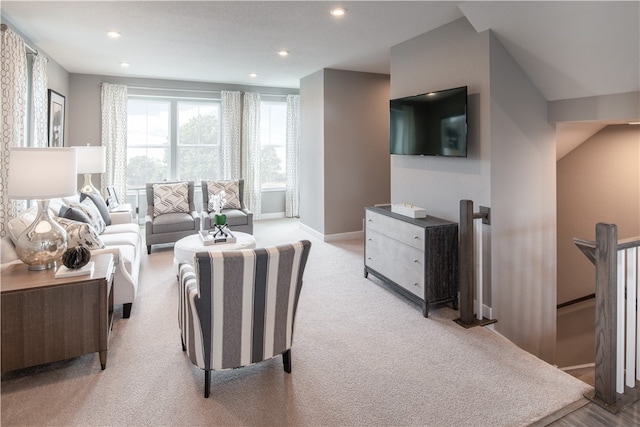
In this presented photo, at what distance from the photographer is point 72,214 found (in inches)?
149

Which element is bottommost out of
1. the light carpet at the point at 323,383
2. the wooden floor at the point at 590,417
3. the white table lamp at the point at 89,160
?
the wooden floor at the point at 590,417

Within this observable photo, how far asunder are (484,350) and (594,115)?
2.13 meters

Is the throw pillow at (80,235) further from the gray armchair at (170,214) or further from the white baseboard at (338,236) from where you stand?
the white baseboard at (338,236)

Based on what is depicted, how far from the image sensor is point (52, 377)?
8.24 ft

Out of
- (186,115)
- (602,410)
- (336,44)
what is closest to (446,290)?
(602,410)

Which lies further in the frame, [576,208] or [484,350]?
[576,208]

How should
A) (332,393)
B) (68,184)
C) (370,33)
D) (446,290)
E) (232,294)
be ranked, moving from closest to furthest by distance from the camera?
→ (232,294) → (332,393) → (68,184) → (446,290) → (370,33)

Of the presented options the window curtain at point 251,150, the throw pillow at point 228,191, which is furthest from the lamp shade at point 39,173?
the window curtain at point 251,150

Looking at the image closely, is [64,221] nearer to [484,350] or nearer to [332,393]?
[332,393]

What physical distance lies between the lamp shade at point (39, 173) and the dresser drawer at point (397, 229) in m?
2.69

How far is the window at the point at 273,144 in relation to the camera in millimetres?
8242

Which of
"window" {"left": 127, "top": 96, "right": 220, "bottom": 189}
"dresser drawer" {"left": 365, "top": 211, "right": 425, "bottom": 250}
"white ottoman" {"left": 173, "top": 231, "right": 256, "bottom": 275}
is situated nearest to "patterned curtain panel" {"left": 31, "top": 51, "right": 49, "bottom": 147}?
"white ottoman" {"left": 173, "top": 231, "right": 256, "bottom": 275}

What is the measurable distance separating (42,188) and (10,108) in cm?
156

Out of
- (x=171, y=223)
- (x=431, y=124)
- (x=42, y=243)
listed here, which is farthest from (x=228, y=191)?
(x=42, y=243)
